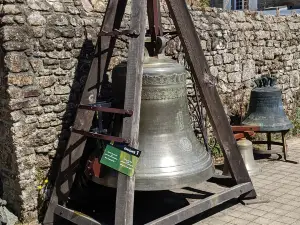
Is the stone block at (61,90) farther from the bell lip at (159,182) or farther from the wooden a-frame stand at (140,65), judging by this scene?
the bell lip at (159,182)

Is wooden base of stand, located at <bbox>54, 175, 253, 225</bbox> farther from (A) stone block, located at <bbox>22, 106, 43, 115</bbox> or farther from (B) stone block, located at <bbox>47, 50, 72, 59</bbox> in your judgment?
(B) stone block, located at <bbox>47, 50, 72, 59</bbox>

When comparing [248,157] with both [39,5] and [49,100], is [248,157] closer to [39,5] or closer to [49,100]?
[49,100]

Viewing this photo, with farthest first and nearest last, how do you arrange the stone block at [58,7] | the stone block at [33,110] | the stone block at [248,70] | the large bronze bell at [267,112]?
the stone block at [248,70]
the large bronze bell at [267,112]
the stone block at [58,7]
the stone block at [33,110]

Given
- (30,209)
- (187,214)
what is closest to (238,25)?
(187,214)

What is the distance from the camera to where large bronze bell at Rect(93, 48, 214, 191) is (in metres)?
4.03

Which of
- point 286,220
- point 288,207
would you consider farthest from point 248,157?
point 286,220

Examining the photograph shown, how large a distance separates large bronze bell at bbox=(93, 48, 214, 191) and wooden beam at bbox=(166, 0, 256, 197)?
0.25 meters

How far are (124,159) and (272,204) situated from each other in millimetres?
2047

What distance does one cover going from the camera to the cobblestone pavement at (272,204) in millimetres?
4512

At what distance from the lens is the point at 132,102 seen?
379 centimetres

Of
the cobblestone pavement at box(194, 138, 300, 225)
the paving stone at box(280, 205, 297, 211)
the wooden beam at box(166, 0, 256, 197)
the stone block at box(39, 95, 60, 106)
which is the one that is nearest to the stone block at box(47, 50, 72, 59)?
the stone block at box(39, 95, 60, 106)

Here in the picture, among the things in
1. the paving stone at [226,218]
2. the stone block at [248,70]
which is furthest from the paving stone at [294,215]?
the stone block at [248,70]

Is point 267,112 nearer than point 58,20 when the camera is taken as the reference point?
No

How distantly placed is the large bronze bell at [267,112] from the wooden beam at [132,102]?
2.91m
